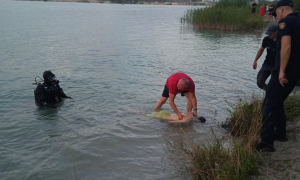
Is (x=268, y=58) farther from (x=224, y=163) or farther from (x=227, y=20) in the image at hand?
(x=227, y=20)

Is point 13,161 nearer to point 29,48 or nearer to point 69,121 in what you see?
point 69,121

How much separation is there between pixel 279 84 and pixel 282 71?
0.24 metres

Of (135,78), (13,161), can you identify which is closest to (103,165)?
(13,161)

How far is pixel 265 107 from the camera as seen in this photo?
462cm

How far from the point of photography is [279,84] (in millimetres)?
4332

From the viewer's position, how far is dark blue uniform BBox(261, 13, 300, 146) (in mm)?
4148

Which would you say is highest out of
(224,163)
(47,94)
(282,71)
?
(282,71)

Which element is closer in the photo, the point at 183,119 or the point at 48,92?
the point at 183,119

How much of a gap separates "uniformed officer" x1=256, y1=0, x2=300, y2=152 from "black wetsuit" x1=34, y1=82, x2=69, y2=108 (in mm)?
5719

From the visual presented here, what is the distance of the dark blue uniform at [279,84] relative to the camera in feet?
13.6

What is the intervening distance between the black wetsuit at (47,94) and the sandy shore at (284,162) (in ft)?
19.3

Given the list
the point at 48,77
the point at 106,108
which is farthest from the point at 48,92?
the point at 106,108

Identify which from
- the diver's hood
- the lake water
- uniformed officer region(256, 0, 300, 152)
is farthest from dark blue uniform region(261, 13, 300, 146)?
the diver's hood

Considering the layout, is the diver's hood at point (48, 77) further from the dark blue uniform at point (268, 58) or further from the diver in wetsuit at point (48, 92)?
the dark blue uniform at point (268, 58)
